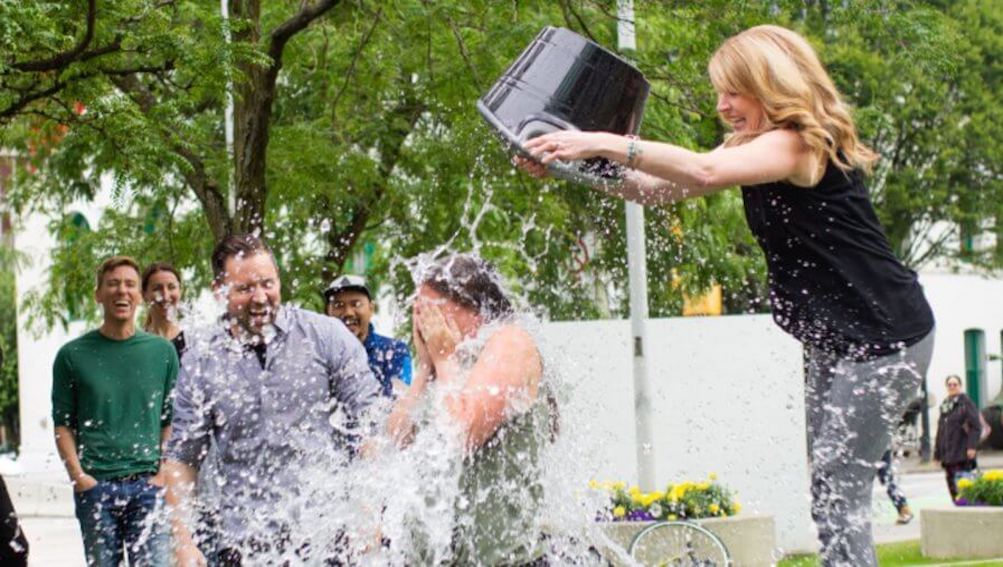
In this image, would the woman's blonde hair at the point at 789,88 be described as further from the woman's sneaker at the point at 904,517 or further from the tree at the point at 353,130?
the woman's sneaker at the point at 904,517

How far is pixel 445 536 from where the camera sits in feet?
15.5

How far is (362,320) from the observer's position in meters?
9.67

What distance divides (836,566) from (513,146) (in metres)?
1.51

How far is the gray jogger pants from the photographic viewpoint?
457 cm

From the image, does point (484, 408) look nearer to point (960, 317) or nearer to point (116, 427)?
point (116, 427)

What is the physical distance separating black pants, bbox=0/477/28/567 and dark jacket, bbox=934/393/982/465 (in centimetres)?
1668

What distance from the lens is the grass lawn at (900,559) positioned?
42.8 ft

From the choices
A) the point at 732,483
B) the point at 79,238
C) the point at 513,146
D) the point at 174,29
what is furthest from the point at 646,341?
the point at 513,146

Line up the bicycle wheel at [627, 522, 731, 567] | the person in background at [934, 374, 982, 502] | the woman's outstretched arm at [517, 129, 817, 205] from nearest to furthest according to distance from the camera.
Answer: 1. the woman's outstretched arm at [517, 129, 817, 205]
2. the bicycle wheel at [627, 522, 731, 567]
3. the person in background at [934, 374, 982, 502]

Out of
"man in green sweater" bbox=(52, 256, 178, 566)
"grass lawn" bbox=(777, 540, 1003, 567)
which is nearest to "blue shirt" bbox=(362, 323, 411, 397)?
"man in green sweater" bbox=(52, 256, 178, 566)

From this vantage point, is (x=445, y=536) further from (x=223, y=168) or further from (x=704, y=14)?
(x=223, y=168)

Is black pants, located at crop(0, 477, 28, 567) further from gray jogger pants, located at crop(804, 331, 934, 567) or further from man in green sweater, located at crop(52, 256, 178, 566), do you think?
gray jogger pants, located at crop(804, 331, 934, 567)

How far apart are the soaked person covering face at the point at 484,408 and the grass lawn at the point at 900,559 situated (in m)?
8.66

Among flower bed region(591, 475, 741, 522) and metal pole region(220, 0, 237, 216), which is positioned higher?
metal pole region(220, 0, 237, 216)
